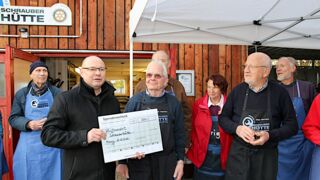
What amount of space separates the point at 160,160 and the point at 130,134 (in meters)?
0.31

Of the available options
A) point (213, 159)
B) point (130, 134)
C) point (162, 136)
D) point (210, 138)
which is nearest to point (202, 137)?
point (210, 138)

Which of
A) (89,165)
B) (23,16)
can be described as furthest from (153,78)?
(23,16)

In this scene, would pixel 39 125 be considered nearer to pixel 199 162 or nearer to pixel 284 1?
pixel 199 162

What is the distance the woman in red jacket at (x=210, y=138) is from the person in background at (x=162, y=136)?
69cm

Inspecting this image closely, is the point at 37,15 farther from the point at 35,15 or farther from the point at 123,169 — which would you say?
the point at 123,169

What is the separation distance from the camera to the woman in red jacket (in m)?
3.00

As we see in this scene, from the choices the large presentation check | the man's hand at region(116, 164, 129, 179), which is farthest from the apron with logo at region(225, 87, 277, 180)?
the man's hand at region(116, 164, 129, 179)

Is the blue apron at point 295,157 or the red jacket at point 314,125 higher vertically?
the red jacket at point 314,125

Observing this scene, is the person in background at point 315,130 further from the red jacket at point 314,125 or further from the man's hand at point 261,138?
the man's hand at point 261,138

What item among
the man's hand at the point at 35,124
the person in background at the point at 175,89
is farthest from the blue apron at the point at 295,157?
the man's hand at the point at 35,124

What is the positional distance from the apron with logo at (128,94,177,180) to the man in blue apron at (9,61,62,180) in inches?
61.4

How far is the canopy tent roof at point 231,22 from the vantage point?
126 inches

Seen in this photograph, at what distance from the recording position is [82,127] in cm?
212

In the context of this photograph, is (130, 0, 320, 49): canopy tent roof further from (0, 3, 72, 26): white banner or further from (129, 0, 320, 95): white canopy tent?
(0, 3, 72, 26): white banner
